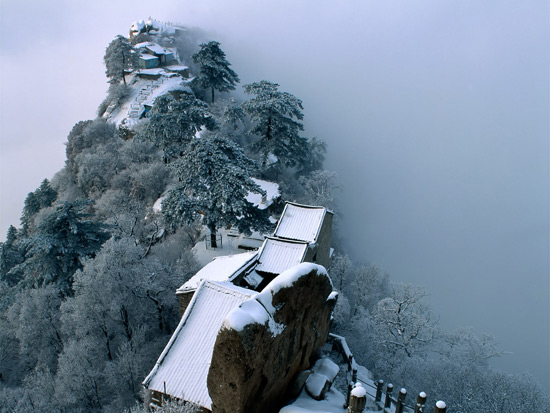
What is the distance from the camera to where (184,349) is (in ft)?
47.2

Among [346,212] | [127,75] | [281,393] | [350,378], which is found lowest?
[350,378]

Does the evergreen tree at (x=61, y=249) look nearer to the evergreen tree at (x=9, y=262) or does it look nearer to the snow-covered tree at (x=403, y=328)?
the evergreen tree at (x=9, y=262)

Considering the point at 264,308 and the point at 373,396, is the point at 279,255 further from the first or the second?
the point at 264,308

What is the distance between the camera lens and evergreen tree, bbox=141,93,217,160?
33.0 m

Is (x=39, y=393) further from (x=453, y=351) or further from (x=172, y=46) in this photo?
(x=172, y=46)

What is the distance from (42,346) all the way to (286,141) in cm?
3110

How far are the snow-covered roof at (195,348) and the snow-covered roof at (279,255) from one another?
6.06 meters

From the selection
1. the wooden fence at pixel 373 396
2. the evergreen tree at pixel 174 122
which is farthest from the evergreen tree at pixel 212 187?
the wooden fence at pixel 373 396

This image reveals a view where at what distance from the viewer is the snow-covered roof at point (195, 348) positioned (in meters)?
13.3

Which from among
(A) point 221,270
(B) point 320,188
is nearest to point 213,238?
(A) point 221,270

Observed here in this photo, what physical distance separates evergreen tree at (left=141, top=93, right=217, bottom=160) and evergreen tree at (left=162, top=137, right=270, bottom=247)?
6.66 m

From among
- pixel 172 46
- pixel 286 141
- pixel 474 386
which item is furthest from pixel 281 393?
pixel 172 46

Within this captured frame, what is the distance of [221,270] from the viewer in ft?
66.6

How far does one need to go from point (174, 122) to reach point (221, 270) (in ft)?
60.4
